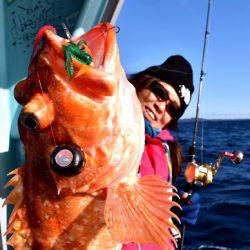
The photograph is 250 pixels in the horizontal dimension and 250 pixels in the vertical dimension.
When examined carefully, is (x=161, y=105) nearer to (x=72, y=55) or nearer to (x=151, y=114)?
(x=151, y=114)

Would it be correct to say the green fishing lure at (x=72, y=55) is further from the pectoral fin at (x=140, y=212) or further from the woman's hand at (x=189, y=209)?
the woman's hand at (x=189, y=209)

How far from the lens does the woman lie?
9.42 feet

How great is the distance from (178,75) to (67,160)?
1.65 meters

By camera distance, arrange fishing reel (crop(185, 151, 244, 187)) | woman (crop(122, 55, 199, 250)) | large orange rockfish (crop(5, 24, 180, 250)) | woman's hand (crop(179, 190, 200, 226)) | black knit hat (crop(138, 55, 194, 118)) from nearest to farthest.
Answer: large orange rockfish (crop(5, 24, 180, 250)) < woman (crop(122, 55, 199, 250)) < black knit hat (crop(138, 55, 194, 118)) < woman's hand (crop(179, 190, 200, 226)) < fishing reel (crop(185, 151, 244, 187))

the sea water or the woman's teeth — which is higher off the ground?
the woman's teeth

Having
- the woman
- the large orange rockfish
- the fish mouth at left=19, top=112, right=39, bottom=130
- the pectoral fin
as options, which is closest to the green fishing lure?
the large orange rockfish

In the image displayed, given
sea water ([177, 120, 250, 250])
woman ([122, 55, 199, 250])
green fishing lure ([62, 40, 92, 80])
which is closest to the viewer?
green fishing lure ([62, 40, 92, 80])

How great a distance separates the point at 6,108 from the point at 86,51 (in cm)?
191

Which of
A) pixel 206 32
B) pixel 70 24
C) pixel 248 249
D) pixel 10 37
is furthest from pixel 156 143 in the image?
→ pixel 248 249

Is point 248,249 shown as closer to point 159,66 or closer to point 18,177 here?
point 159,66

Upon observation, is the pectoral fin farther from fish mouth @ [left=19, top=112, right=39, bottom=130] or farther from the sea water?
the sea water

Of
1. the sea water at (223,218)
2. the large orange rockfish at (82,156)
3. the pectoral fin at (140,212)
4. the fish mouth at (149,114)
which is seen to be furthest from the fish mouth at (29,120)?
the sea water at (223,218)

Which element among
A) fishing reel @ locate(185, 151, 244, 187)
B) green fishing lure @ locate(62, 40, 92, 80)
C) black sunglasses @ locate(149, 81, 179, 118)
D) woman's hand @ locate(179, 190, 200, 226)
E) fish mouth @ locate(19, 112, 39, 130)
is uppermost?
green fishing lure @ locate(62, 40, 92, 80)

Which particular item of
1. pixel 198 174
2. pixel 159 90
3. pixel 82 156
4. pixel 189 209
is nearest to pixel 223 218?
pixel 198 174
